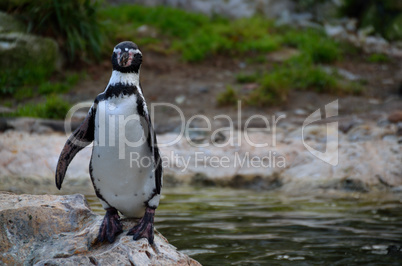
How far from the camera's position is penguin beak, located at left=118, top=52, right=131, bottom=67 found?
9.24 ft

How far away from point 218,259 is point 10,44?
5371mm

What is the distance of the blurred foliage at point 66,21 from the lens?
801 cm

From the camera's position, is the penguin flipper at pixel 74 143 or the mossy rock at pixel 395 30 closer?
the penguin flipper at pixel 74 143

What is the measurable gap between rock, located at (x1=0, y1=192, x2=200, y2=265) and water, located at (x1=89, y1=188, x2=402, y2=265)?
81 centimetres

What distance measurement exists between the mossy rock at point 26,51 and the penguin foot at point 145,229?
18.3 ft

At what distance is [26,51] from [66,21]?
0.71m

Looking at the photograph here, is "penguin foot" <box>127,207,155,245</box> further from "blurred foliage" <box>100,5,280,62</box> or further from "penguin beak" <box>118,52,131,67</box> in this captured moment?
"blurred foliage" <box>100,5,280,62</box>

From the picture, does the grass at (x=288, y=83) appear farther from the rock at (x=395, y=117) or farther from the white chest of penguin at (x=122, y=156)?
the white chest of penguin at (x=122, y=156)

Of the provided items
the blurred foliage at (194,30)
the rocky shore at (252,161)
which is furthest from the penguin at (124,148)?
the blurred foliage at (194,30)

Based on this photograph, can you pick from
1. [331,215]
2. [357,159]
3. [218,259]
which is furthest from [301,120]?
[218,259]

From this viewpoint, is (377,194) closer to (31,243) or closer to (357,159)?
(357,159)

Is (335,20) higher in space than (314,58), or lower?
higher

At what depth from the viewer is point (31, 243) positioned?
293cm

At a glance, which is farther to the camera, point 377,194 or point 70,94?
point 70,94
